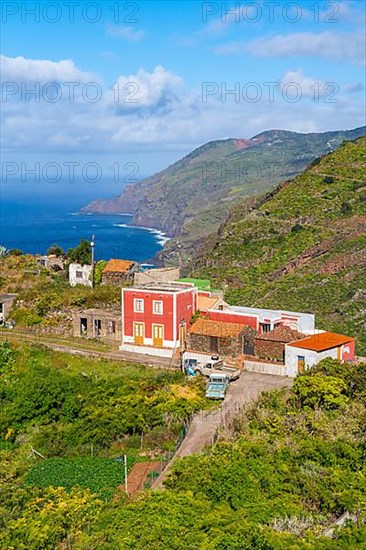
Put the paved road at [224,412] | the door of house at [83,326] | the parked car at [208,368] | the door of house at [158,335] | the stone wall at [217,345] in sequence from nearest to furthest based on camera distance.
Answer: the paved road at [224,412]
the parked car at [208,368]
the stone wall at [217,345]
the door of house at [158,335]
the door of house at [83,326]

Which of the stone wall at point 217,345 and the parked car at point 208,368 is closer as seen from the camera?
the parked car at point 208,368

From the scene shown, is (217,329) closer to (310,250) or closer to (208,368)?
(208,368)

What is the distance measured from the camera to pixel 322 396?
20500 millimetres

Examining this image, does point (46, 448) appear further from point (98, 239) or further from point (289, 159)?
point (289, 159)

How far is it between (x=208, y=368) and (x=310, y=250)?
2210 cm

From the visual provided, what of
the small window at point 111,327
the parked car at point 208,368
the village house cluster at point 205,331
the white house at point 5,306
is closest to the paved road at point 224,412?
the parked car at point 208,368

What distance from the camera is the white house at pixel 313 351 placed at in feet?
76.2

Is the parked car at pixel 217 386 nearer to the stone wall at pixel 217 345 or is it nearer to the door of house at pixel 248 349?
the stone wall at pixel 217 345

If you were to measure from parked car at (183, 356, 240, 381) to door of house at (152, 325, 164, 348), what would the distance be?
1876 millimetres

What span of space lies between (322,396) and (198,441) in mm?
3904

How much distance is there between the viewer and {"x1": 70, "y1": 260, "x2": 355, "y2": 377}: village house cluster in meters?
24.1

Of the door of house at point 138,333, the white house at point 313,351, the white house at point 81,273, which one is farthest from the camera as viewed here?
the white house at point 81,273

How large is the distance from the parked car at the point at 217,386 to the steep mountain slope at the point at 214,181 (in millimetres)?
82800

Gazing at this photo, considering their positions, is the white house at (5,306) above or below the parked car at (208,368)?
above
